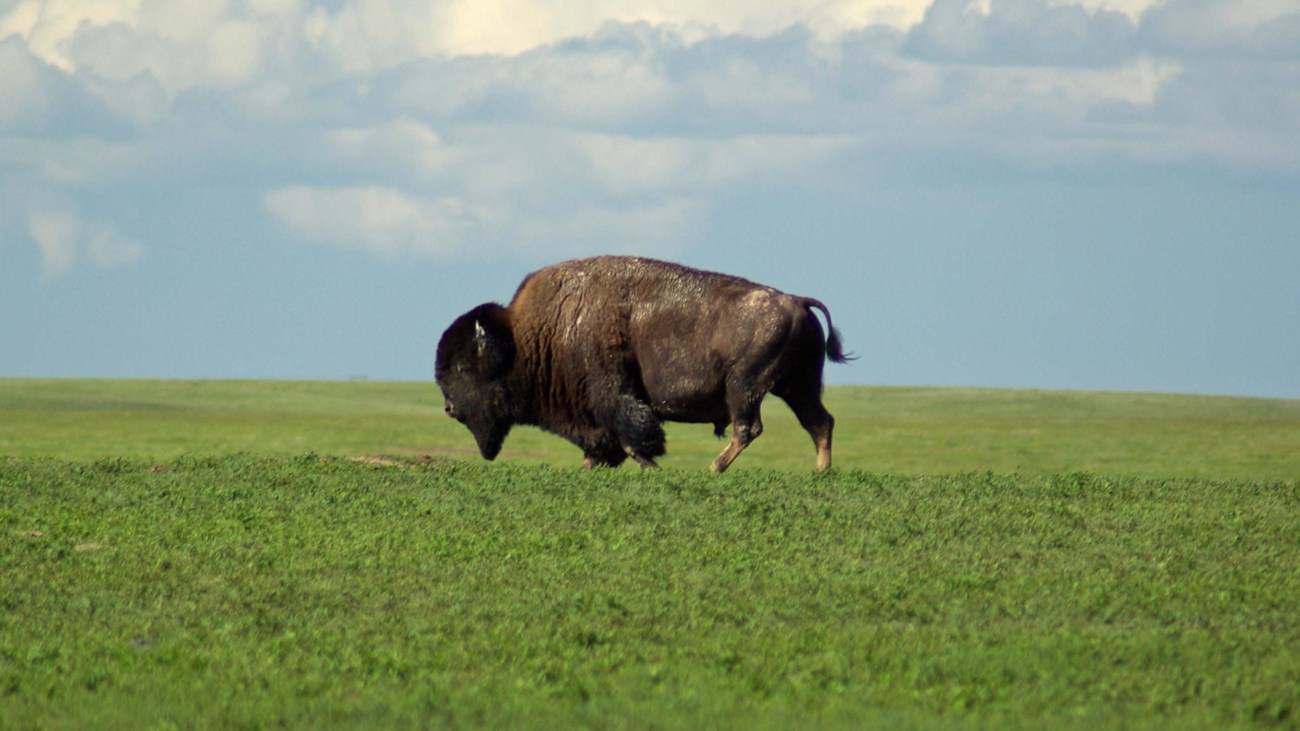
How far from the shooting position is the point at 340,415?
5819 centimetres

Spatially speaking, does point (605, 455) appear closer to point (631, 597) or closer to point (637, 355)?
point (637, 355)

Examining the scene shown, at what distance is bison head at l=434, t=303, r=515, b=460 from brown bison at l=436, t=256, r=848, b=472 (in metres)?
0.01

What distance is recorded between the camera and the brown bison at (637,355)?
1555 centimetres

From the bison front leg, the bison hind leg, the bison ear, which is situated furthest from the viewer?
the bison ear

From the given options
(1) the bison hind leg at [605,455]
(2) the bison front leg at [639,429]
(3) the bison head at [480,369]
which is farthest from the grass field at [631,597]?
(1) the bison hind leg at [605,455]

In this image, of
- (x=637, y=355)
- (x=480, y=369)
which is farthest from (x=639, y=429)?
(x=480, y=369)

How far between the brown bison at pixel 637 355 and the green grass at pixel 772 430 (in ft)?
3.14

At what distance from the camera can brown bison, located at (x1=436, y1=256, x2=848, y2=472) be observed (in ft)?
51.0

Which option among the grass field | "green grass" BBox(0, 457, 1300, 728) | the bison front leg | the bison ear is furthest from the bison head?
"green grass" BBox(0, 457, 1300, 728)

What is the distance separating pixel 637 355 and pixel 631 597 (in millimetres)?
6155

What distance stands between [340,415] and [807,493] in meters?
46.2

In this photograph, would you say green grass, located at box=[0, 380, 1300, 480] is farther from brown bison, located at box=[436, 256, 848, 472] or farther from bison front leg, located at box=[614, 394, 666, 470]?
brown bison, located at box=[436, 256, 848, 472]

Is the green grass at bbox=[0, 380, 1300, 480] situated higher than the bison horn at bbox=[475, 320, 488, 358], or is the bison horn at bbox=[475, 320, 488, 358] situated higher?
the bison horn at bbox=[475, 320, 488, 358]

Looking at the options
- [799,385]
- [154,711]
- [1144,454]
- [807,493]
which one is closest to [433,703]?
[154,711]
